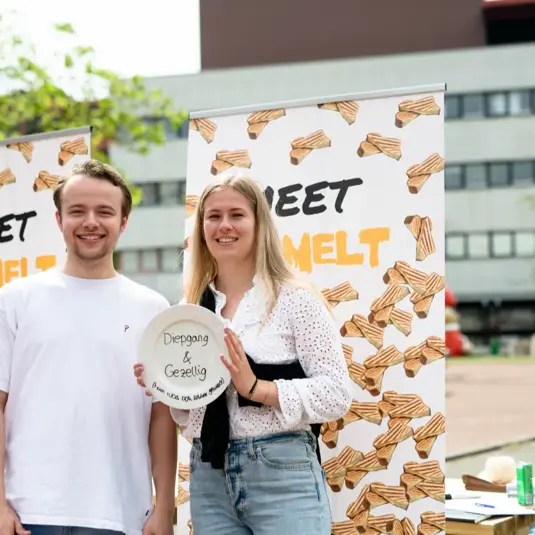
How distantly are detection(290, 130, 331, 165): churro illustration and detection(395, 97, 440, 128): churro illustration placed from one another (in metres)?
0.33

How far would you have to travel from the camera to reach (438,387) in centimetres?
377

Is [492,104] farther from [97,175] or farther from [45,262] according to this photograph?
[97,175]

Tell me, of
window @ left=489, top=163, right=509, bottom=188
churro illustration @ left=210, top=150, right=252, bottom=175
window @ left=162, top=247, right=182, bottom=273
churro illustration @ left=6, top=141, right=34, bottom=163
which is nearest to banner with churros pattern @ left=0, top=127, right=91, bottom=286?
churro illustration @ left=6, top=141, right=34, bottom=163

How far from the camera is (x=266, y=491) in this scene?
2.58 meters

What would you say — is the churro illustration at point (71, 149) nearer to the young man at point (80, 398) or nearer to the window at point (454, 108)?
the young man at point (80, 398)

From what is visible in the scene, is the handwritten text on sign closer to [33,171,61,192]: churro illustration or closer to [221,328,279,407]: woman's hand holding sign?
[221,328,279,407]: woman's hand holding sign

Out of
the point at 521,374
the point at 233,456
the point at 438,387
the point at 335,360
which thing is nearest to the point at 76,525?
the point at 233,456

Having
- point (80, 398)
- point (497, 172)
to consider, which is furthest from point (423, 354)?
point (497, 172)

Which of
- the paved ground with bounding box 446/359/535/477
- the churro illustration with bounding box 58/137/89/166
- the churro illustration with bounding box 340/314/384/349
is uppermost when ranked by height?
the churro illustration with bounding box 58/137/89/166

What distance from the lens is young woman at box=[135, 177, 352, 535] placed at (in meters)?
2.56

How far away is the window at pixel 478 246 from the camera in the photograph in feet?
115

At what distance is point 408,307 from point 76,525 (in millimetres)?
1796

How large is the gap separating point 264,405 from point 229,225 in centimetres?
55

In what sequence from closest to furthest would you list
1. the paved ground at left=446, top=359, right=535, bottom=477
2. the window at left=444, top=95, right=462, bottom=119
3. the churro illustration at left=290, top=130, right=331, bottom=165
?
the churro illustration at left=290, top=130, right=331, bottom=165 < the paved ground at left=446, top=359, right=535, bottom=477 < the window at left=444, top=95, right=462, bottom=119
